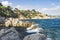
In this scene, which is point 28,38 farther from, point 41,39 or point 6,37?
point 6,37

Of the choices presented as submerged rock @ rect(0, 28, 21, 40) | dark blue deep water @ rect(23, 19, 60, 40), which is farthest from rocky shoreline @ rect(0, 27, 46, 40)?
dark blue deep water @ rect(23, 19, 60, 40)

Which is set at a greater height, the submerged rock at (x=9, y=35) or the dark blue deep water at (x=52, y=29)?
the submerged rock at (x=9, y=35)

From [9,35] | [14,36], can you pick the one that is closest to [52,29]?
[9,35]

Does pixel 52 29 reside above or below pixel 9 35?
below

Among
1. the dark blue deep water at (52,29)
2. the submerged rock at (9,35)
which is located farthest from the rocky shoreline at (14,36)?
the dark blue deep water at (52,29)

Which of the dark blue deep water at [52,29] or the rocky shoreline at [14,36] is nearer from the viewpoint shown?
the rocky shoreline at [14,36]

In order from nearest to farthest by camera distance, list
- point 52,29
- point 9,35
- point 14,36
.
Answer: point 14,36 → point 9,35 → point 52,29

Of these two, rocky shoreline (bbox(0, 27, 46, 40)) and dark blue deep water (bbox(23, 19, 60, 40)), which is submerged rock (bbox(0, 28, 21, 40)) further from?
dark blue deep water (bbox(23, 19, 60, 40))

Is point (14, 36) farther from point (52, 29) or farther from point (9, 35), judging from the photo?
point (52, 29)

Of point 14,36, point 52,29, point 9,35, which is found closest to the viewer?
point 14,36

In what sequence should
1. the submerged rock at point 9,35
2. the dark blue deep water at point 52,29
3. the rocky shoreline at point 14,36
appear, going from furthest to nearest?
the dark blue deep water at point 52,29 → the submerged rock at point 9,35 → the rocky shoreline at point 14,36

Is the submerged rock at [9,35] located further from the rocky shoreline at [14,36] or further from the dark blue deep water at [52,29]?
the dark blue deep water at [52,29]

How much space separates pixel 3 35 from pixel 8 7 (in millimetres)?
121408

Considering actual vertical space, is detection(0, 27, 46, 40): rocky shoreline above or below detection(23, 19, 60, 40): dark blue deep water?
above
